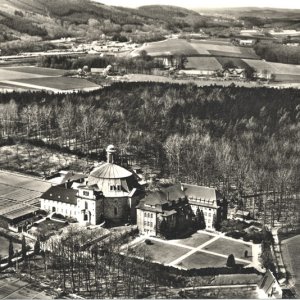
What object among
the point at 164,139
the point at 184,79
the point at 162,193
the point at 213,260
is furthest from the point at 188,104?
the point at 213,260

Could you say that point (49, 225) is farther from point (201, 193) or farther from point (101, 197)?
point (201, 193)

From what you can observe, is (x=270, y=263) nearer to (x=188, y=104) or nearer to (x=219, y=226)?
(x=219, y=226)

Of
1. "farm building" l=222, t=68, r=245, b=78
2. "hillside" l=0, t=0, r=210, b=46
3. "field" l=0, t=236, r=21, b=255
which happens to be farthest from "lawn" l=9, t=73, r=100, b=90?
"field" l=0, t=236, r=21, b=255

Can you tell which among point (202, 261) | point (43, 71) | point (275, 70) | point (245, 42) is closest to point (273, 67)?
point (275, 70)

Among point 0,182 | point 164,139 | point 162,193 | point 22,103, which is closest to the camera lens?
point 162,193

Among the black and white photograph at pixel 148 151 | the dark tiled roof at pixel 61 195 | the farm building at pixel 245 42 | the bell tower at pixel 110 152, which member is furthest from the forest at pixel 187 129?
the dark tiled roof at pixel 61 195
